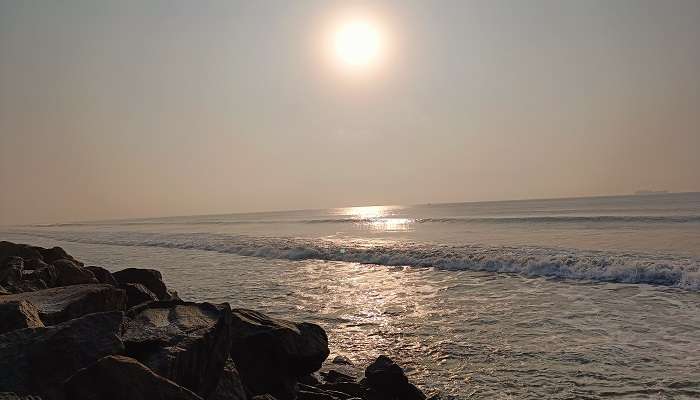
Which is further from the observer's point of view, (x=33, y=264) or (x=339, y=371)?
(x=33, y=264)

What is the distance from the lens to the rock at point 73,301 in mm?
6285

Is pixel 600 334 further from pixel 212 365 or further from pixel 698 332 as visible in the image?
pixel 212 365

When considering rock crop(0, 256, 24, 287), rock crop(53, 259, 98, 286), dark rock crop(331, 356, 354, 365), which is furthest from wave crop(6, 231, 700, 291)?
rock crop(0, 256, 24, 287)

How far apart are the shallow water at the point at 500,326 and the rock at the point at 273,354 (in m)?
1.59

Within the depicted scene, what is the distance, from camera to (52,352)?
14.9 feet

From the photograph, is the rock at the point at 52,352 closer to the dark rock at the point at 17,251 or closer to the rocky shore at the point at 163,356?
the rocky shore at the point at 163,356

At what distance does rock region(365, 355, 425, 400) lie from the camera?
5.95 meters

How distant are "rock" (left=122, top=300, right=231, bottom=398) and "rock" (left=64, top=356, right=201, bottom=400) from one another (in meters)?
0.46

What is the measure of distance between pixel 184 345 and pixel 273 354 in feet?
5.44

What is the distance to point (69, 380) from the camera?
157 inches

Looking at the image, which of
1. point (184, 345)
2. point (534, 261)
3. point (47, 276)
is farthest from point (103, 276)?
point (534, 261)

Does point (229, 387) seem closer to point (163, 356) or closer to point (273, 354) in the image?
point (163, 356)

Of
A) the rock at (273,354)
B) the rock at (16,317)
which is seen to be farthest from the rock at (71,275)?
the rock at (273,354)

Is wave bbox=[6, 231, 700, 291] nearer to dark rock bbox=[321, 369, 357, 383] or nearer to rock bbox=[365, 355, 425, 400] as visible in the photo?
dark rock bbox=[321, 369, 357, 383]
